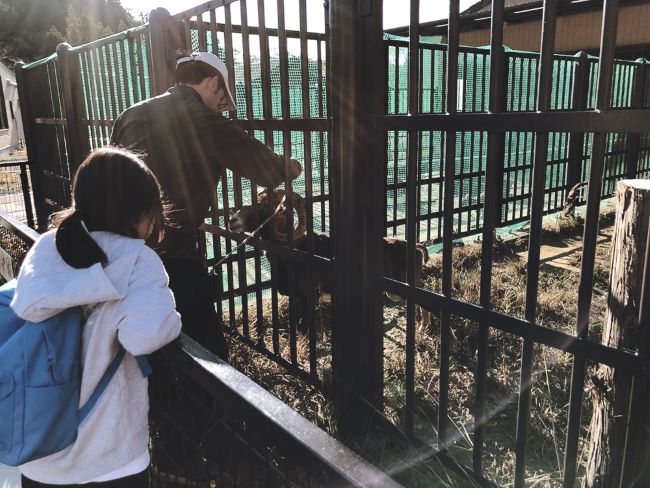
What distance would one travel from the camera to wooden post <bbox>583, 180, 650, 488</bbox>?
6.77 ft

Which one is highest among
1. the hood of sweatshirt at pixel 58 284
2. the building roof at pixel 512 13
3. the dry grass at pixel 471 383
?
the building roof at pixel 512 13

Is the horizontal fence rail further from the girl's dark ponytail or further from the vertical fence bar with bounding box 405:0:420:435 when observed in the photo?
the girl's dark ponytail

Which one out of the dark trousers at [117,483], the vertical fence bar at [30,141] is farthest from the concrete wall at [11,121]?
the dark trousers at [117,483]

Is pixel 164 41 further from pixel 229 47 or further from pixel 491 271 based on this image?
pixel 491 271

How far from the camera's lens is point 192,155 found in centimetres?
281

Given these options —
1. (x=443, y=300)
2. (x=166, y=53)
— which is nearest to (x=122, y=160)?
(x=443, y=300)

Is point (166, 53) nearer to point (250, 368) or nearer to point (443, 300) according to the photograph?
point (250, 368)

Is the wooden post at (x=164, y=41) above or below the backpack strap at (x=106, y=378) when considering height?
above

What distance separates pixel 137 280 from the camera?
1.60 metres

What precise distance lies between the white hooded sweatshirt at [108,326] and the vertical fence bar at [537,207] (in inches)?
49.1

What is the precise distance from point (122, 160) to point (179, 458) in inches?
48.2

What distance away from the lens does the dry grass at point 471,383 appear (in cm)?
285

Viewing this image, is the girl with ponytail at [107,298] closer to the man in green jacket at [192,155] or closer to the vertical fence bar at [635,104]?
the man in green jacket at [192,155]

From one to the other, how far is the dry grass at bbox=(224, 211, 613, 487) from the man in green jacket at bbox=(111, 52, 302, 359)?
103 centimetres
